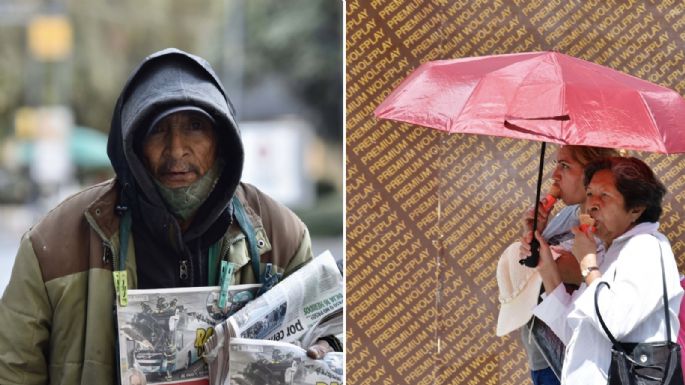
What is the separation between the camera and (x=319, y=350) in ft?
12.0

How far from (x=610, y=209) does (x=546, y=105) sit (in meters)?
0.39

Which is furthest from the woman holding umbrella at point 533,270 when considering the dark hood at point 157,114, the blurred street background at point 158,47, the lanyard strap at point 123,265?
the blurred street background at point 158,47

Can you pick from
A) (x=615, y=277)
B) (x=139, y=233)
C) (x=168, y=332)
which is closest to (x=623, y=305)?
(x=615, y=277)

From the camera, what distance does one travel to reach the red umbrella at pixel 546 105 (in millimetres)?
3510

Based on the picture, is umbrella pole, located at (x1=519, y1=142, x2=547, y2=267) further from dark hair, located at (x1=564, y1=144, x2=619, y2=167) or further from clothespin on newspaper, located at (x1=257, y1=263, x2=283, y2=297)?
clothespin on newspaper, located at (x1=257, y1=263, x2=283, y2=297)

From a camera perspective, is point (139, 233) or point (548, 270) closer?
point (139, 233)

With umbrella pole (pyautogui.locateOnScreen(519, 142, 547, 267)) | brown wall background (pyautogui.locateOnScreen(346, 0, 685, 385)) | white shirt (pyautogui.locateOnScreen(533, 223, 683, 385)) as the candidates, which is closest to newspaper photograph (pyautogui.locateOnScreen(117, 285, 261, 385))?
umbrella pole (pyautogui.locateOnScreen(519, 142, 547, 267))

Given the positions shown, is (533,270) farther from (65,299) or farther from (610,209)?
(65,299)

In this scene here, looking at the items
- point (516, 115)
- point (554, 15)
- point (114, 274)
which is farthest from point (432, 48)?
point (114, 274)

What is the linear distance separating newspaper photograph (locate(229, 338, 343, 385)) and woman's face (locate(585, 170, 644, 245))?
0.96 m

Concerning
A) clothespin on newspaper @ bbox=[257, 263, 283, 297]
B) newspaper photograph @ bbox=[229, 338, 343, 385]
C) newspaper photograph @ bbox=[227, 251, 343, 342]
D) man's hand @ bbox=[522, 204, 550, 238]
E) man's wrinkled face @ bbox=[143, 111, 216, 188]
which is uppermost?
man's wrinkled face @ bbox=[143, 111, 216, 188]

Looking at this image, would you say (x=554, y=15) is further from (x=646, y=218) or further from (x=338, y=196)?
(x=338, y=196)

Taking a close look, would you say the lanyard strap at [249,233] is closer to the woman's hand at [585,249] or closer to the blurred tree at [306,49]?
the woman's hand at [585,249]

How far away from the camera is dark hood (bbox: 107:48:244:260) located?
3.53 meters
